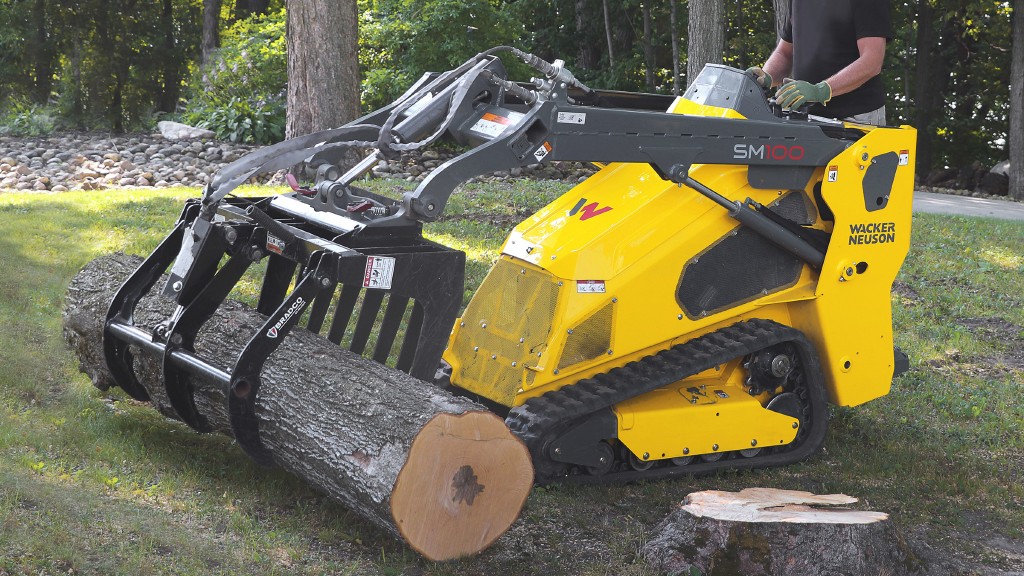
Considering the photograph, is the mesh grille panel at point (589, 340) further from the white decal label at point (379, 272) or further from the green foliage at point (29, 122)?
the green foliage at point (29, 122)

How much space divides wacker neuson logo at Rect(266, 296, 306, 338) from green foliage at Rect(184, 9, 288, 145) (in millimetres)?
11156

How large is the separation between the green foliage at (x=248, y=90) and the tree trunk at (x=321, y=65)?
4.34 metres

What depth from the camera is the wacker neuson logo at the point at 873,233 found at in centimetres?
507

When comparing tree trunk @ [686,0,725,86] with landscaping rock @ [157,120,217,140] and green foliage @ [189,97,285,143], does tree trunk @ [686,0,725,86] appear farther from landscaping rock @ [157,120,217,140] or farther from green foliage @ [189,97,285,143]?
landscaping rock @ [157,120,217,140]

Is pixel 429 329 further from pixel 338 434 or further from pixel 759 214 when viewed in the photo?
pixel 759 214

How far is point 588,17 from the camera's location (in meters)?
21.3

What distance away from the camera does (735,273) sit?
194 inches

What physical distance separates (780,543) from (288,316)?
6.33 feet

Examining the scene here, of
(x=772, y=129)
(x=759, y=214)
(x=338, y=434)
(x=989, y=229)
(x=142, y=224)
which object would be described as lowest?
(x=989, y=229)

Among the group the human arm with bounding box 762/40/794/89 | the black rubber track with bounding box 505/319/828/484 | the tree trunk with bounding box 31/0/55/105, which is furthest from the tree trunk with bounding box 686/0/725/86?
the tree trunk with bounding box 31/0/55/105

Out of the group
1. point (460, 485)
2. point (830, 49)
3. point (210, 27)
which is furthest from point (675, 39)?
point (460, 485)

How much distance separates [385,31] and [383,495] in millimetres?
12836

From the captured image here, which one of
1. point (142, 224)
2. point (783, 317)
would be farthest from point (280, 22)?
point (783, 317)

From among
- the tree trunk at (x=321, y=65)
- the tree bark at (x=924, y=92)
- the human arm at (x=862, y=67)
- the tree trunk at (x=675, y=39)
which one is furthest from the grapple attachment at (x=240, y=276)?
the tree bark at (x=924, y=92)
